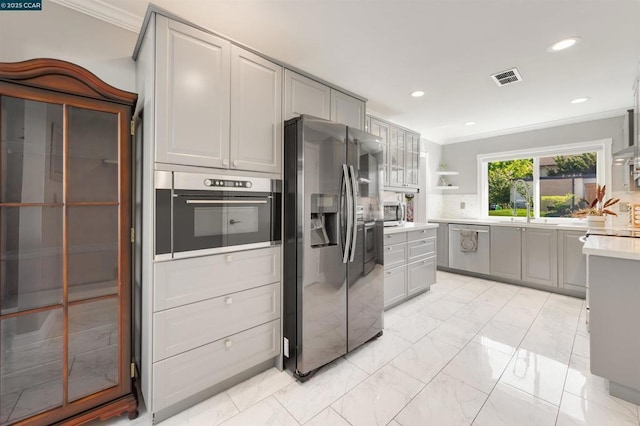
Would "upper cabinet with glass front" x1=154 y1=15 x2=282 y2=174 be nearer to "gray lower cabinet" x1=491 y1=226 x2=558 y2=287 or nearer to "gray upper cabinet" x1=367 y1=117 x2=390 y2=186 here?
"gray upper cabinet" x1=367 y1=117 x2=390 y2=186

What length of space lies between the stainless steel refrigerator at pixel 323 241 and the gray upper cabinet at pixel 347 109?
453mm

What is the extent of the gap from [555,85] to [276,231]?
3.37m

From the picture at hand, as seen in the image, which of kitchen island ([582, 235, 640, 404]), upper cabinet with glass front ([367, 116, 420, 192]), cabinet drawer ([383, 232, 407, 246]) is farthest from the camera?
upper cabinet with glass front ([367, 116, 420, 192])

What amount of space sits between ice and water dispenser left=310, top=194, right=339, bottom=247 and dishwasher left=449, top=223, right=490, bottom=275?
11.0ft

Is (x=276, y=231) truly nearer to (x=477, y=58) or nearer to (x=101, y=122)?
(x=101, y=122)

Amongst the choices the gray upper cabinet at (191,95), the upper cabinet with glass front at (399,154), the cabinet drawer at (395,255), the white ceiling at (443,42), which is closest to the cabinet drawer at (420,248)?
the cabinet drawer at (395,255)

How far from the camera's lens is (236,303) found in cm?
185

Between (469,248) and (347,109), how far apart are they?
325 cm

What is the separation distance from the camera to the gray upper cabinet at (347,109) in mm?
2582

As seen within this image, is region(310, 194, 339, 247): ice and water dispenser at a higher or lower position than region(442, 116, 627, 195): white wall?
lower

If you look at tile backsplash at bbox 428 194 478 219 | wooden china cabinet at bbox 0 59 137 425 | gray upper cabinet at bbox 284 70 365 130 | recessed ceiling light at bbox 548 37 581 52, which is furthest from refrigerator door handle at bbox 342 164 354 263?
tile backsplash at bbox 428 194 478 219

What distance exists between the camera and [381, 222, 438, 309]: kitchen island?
3.14m

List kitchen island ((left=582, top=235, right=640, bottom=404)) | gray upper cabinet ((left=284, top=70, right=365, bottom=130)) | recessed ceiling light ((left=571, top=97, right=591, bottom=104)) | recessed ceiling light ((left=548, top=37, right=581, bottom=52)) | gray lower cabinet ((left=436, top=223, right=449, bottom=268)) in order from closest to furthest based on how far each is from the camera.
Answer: kitchen island ((left=582, top=235, right=640, bottom=404))
recessed ceiling light ((left=548, top=37, right=581, bottom=52))
gray upper cabinet ((left=284, top=70, right=365, bottom=130))
recessed ceiling light ((left=571, top=97, right=591, bottom=104))
gray lower cabinet ((left=436, top=223, right=449, bottom=268))

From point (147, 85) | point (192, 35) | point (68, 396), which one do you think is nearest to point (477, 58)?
point (192, 35)
